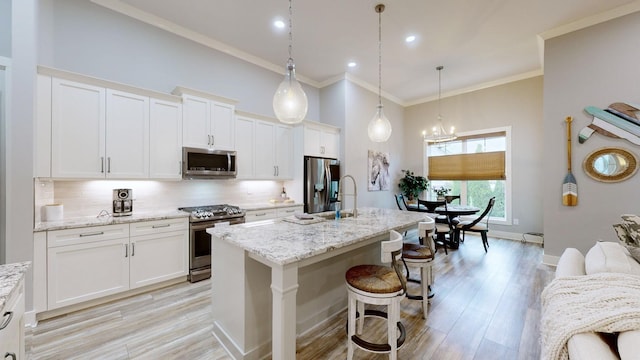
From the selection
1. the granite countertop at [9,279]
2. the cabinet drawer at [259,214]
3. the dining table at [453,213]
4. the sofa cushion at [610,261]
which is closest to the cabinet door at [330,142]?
the cabinet drawer at [259,214]

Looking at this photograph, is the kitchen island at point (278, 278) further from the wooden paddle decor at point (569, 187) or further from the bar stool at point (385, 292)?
the wooden paddle decor at point (569, 187)

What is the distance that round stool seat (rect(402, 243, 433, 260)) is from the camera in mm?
2332

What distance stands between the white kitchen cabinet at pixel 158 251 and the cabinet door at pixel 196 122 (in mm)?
1112

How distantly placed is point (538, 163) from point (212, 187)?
6329 millimetres

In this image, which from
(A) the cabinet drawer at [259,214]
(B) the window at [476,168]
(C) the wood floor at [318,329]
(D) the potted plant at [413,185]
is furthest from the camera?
(D) the potted plant at [413,185]

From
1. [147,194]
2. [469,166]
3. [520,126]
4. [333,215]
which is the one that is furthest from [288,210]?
[520,126]

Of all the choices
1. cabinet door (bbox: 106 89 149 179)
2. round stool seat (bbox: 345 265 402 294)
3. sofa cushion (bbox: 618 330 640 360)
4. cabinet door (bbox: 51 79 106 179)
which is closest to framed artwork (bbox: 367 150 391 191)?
round stool seat (bbox: 345 265 402 294)

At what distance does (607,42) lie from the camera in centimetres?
332

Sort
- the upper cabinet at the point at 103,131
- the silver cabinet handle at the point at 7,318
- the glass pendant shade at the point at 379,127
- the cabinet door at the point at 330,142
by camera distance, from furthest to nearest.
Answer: the cabinet door at the point at 330,142 < the glass pendant shade at the point at 379,127 < the upper cabinet at the point at 103,131 < the silver cabinet handle at the point at 7,318

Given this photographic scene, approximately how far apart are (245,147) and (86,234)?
220 cm

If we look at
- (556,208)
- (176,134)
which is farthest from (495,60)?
(176,134)

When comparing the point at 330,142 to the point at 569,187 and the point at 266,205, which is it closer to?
the point at 266,205

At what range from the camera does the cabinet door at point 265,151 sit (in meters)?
4.18

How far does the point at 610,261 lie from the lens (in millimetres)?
1446
